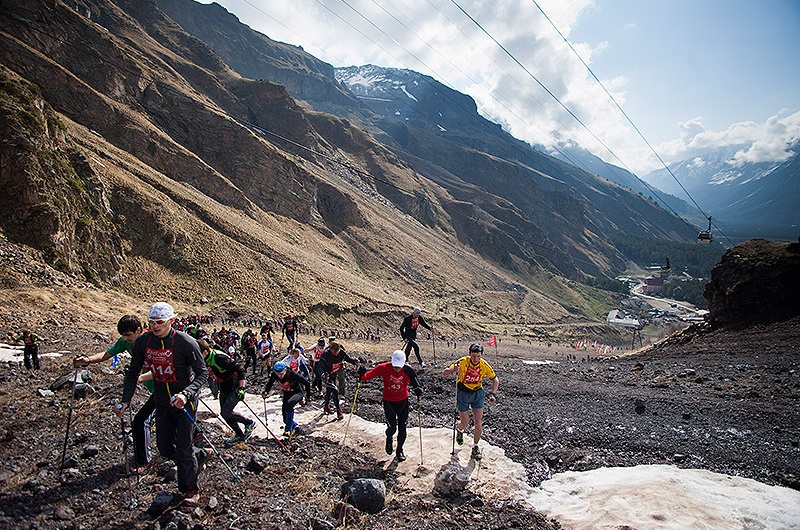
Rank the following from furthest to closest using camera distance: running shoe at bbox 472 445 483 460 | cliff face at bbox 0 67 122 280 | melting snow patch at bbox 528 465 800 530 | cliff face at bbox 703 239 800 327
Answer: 1. cliff face at bbox 0 67 122 280
2. cliff face at bbox 703 239 800 327
3. running shoe at bbox 472 445 483 460
4. melting snow patch at bbox 528 465 800 530

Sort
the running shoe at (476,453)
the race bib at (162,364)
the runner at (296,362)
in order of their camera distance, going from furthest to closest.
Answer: the runner at (296,362) → the running shoe at (476,453) → the race bib at (162,364)

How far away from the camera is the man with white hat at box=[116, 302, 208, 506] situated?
536cm

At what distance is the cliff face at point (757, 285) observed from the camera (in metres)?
18.5

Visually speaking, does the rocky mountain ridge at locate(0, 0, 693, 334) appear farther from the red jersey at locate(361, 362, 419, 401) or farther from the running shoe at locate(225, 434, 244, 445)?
the red jersey at locate(361, 362, 419, 401)

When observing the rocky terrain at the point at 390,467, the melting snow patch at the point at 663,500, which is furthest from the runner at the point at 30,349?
the melting snow patch at the point at 663,500

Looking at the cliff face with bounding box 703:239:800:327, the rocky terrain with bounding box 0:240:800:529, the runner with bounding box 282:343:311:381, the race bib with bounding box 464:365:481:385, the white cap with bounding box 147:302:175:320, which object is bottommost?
the rocky terrain with bounding box 0:240:800:529

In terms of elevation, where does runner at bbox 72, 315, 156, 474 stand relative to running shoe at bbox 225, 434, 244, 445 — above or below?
above

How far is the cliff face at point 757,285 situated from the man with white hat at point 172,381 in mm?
24021

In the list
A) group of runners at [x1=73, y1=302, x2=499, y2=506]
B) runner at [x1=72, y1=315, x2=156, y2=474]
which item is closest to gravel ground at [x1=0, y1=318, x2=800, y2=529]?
runner at [x1=72, y1=315, x2=156, y2=474]

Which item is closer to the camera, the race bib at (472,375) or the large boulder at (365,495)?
the large boulder at (365,495)

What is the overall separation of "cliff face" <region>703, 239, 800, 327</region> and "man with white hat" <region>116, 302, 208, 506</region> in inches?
946

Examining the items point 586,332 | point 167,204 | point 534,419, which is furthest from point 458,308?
point 534,419

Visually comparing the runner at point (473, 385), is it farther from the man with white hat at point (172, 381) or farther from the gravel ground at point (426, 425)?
the man with white hat at point (172, 381)

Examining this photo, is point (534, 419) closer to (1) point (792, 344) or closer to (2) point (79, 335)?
(1) point (792, 344)
